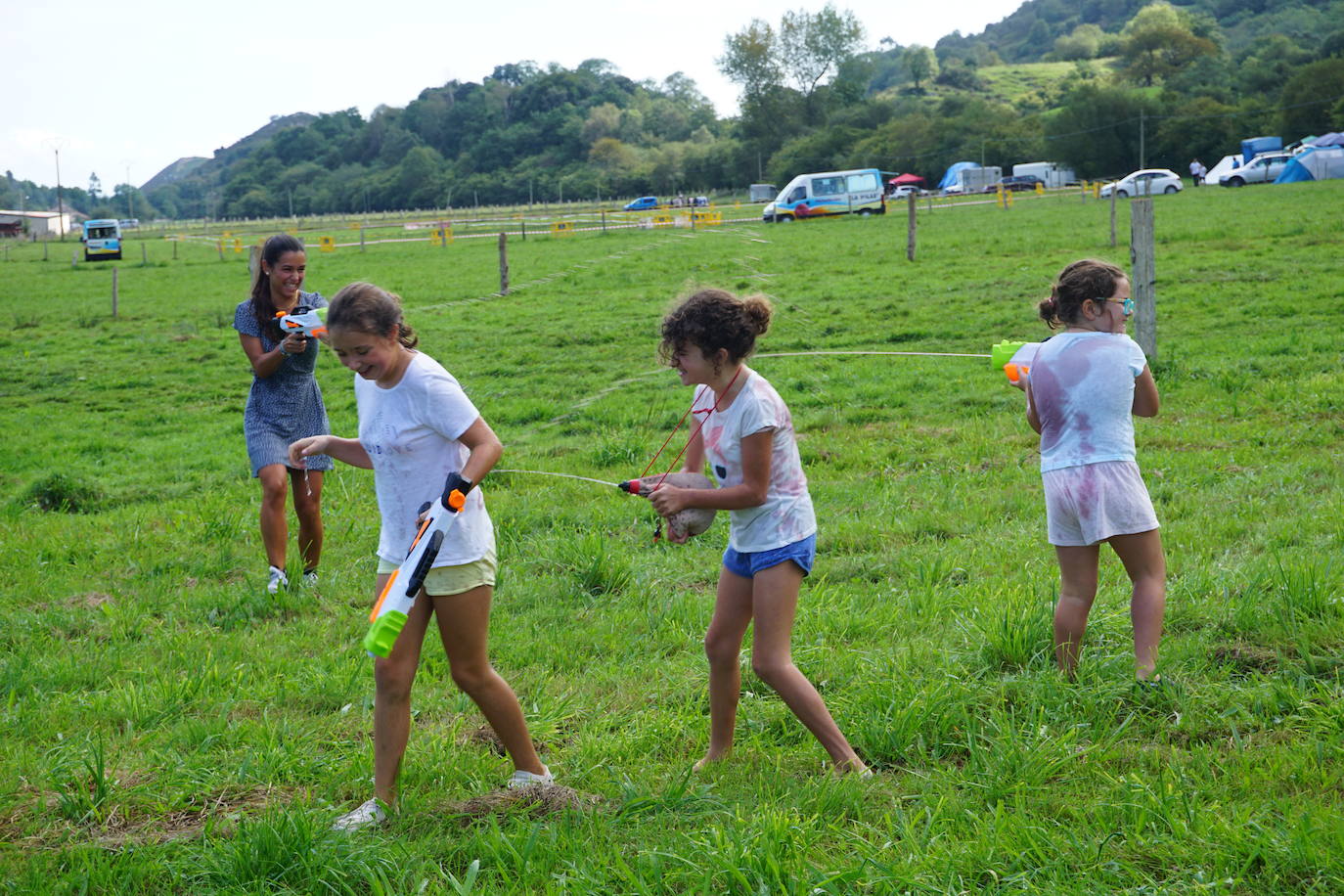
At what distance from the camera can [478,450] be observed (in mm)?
3428

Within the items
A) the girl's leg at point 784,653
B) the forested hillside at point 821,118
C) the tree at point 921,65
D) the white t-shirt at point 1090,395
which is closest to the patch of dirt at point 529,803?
the girl's leg at point 784,653

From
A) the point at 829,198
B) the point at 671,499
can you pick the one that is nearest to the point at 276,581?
the point at 671,499

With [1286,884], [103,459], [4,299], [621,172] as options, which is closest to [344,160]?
[621,172]

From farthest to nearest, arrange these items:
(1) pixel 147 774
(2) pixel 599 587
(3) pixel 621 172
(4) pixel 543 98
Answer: (4) pixel 543 98 → (3) pixel 621 172 → (2) pixel 599 587 → (1) pixel 147 774

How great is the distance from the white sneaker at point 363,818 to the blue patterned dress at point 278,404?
290 centimetres

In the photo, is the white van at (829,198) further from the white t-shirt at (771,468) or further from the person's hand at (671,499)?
the person's hand at (671,499)

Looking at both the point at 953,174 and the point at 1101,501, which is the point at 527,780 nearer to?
the point at 1101,501

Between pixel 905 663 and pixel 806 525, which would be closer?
pixel 806 525

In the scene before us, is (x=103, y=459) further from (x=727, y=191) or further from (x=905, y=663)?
(x=727, y=191)

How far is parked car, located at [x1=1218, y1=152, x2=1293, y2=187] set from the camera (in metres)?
47.9

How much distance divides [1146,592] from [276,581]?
4312 millimetres

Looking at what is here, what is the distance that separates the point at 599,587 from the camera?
590 cm

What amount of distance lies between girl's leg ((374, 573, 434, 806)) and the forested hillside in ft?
→ 224

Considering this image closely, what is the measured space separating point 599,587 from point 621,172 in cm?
10411
